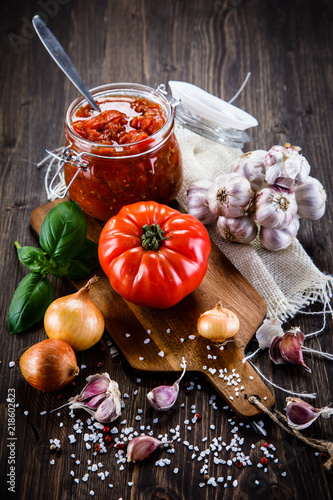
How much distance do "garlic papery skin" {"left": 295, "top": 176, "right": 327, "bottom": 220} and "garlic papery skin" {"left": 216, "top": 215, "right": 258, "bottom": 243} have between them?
7.2 inches

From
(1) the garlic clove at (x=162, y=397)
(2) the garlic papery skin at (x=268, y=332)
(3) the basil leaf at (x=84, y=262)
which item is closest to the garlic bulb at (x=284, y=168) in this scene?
(2) the garlic papery skin at (x=268, y=332)

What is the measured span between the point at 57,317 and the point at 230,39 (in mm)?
1882

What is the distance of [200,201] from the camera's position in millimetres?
1862

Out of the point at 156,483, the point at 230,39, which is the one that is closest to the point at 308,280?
the point at 156,483

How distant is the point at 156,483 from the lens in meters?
1.36

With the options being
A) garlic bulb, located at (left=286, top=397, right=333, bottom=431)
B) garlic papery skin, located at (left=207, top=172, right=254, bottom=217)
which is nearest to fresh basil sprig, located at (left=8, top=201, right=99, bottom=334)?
garlic papery skin, located at (left=207, top=172, right=254, bottom=217)

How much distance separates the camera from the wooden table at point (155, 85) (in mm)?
1369

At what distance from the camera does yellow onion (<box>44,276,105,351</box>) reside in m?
1.51

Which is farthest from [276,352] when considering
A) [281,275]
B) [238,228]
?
[238,228]

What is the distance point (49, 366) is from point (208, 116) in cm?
108

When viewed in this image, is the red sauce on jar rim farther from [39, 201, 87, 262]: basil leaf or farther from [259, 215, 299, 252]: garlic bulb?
[259, 215, 299, 252]: garlic bulb

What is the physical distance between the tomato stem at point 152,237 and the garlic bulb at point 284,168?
17.3 inches

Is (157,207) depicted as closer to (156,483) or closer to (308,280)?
(308,280)

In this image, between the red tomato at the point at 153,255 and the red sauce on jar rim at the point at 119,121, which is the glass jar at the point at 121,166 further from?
the red tomato at the point at 153,255
